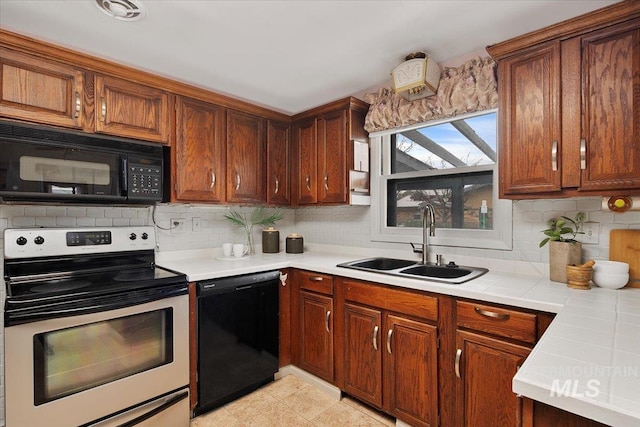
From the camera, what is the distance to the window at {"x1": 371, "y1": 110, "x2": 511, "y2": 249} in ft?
7.36

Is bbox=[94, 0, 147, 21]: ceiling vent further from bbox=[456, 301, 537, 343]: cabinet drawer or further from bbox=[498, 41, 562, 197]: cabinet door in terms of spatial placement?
bbox=[456, 301, 537, 343]: cabinet drawer

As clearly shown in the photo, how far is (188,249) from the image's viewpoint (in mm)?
2723

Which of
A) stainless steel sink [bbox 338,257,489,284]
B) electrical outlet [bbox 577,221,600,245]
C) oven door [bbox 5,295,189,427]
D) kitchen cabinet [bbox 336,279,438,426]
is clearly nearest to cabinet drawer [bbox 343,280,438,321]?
kitchen cabinet [bbox 336,279,438,426]

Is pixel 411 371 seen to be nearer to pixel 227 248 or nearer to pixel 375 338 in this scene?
pixel 375 338

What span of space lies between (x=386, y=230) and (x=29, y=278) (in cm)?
237

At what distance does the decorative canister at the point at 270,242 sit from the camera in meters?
3.09

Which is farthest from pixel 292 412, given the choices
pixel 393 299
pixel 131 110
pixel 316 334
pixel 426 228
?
pixel 131 110

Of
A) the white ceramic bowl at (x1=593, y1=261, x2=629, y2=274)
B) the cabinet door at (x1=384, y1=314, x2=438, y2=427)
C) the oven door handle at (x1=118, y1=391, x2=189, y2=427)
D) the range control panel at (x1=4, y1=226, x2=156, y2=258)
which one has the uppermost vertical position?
the range control panel at (x1=4, y1=226, x2=156, y2=258)

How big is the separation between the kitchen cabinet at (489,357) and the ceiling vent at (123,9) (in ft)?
7.10

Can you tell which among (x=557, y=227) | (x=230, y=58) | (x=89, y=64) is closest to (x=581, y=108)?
(x=557, y=227)

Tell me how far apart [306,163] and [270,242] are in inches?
31.5

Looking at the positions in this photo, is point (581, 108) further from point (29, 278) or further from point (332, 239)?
point (29, 278)

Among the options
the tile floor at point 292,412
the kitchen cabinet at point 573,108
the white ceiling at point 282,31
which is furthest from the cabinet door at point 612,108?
the tile floor at point 292,412

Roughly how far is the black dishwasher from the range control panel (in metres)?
0.60
